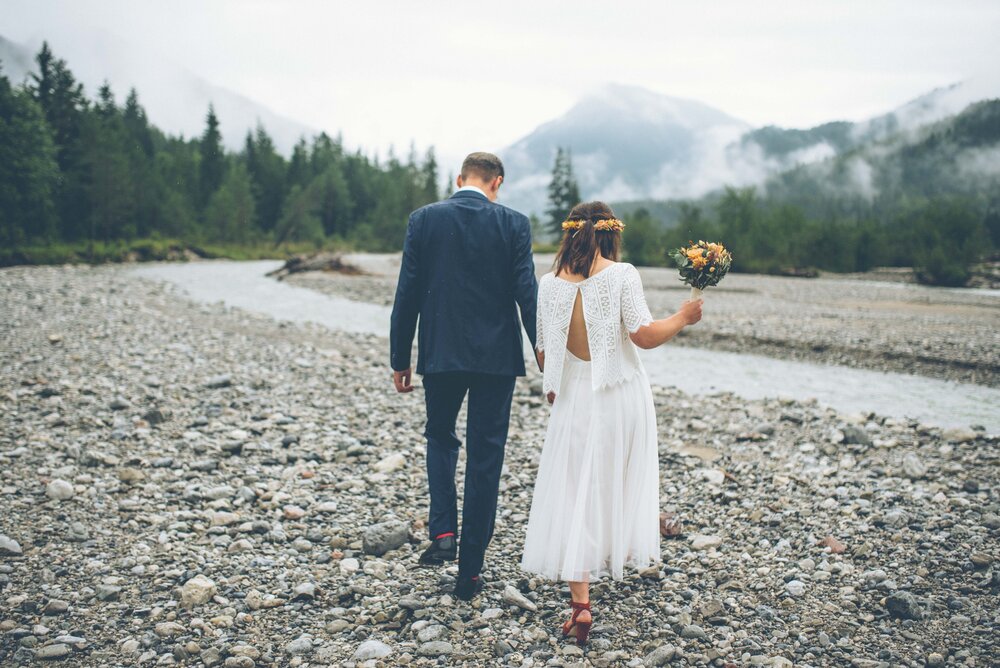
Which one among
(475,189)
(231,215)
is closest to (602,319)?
(475,189)

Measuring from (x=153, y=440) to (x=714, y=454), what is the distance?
718 centimetres

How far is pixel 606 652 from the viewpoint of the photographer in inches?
174

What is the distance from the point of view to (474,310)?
4.86 m

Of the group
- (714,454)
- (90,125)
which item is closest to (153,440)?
(714,454)

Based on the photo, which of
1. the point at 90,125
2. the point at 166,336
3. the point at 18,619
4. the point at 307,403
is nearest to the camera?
the point at 18,619

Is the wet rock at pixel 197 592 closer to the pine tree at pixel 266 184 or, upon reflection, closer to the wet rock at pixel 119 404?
the wet rock at pixel 119 404

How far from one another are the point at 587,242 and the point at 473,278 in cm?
87

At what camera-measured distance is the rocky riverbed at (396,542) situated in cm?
452

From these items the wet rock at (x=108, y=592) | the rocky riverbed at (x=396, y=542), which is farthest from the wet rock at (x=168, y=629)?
the wet rock at (x=108, y=592)

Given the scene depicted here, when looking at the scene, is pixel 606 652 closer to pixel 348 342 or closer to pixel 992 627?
pixel 992 627

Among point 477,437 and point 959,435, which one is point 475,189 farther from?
point 959,435

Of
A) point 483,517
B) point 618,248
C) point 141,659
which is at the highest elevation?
point 618,248

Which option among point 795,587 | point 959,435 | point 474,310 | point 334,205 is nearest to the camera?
point 474,310

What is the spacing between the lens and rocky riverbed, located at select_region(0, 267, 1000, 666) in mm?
4520
